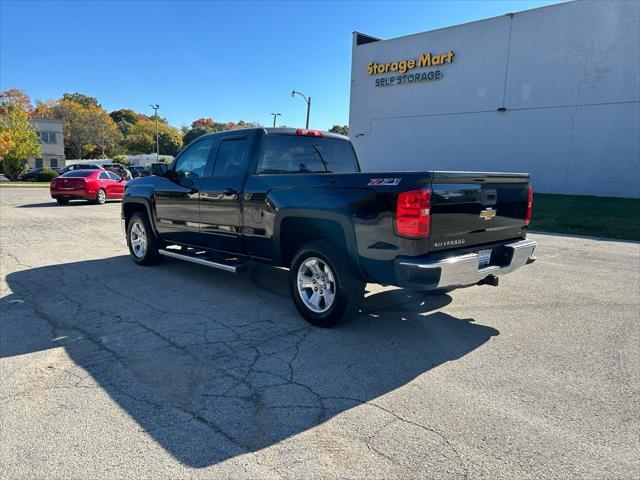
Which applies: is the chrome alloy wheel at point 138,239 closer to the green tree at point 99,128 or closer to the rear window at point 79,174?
the rear window at point 79,174

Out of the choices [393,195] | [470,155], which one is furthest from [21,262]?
[470,155]

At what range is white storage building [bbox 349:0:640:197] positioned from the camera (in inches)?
784

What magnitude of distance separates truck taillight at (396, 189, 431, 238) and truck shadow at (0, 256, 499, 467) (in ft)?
3.58

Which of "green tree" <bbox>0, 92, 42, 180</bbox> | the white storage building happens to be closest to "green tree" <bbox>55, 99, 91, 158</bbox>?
"green tree" <bbox>0, 92, 42, 180</bbox>

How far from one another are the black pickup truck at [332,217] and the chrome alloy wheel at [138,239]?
0.70 meters

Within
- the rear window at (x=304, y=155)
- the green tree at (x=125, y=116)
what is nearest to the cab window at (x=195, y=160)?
the rear window at (x=304, y=155)

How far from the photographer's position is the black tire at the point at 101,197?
18.6m

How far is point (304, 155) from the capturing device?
5.46 metres

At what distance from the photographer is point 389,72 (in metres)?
28.3

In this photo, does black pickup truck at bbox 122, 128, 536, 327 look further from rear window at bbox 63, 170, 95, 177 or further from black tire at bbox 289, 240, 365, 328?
rear window at bbox 63, 170, 95, 177

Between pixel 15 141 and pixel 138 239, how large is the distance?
40786 millimetres

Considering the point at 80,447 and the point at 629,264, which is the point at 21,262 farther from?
the point at 629,264

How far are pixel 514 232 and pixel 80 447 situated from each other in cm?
428

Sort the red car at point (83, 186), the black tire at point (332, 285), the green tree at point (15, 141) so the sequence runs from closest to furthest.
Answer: the black tire at point (332, 285)
the red car at point (83, 186)
the green tree at point (15, 141)
